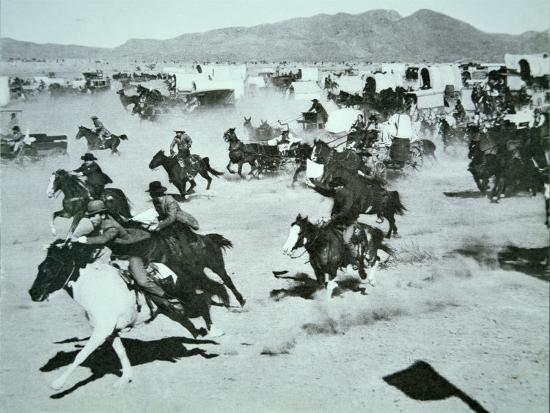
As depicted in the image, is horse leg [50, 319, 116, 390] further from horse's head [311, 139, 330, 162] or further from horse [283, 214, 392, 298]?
horse's head [311, 139, 330, 162]

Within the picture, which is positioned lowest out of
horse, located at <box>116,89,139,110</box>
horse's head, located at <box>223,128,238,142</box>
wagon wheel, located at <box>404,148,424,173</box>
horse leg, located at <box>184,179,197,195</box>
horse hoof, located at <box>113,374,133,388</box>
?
horse hoof, located at <box>113,374,133,388</box>

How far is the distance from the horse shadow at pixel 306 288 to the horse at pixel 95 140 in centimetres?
477

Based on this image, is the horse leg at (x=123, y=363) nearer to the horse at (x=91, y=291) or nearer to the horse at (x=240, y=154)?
the horse at (x=91, y=291)

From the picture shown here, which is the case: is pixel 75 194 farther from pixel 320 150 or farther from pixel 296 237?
pixel 320 150

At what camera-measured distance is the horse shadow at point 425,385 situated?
5591 mm

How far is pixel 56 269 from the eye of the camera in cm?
577

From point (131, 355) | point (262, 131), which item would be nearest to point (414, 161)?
point (262, 131)

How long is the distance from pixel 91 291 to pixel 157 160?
5.80 meters


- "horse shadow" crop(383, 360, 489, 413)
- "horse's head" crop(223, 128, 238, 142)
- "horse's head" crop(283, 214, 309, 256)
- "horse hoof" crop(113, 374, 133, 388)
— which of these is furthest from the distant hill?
"horse hoof" crop(113, 374, 133, 388)

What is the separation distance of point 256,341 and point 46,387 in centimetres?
281

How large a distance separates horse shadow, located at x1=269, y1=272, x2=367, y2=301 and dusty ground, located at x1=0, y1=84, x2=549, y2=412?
137 millimetres

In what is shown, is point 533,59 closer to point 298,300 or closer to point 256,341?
point 298,300

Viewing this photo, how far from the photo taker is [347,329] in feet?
22.3

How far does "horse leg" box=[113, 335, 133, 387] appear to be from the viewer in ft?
19.4
